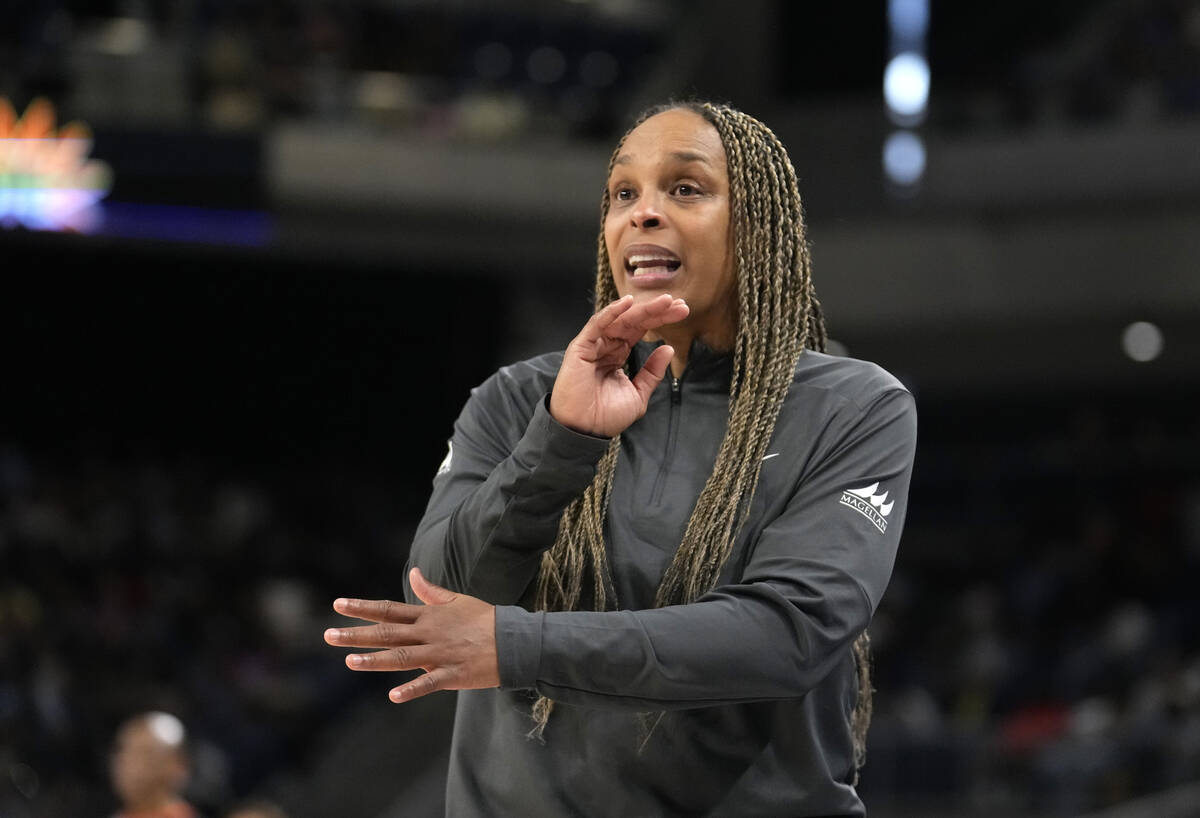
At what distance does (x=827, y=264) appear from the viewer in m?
13.5

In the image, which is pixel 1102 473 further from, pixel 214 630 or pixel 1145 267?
pixel 214 630

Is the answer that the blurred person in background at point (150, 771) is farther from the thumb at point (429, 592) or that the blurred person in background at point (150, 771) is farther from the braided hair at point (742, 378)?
the thumb at point (429, 592)

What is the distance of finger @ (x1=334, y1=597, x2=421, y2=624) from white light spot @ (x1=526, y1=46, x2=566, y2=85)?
14.6 meters

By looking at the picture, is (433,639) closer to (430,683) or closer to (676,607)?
(430,683)

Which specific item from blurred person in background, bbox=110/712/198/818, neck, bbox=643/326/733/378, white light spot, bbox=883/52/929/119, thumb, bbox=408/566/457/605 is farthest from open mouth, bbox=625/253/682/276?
white light spot, bbox=883/52/929/119

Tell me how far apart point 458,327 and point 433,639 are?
14381 mm

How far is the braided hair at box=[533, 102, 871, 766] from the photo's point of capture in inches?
75.9

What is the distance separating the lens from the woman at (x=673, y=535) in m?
1.71

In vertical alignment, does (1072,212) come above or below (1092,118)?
below

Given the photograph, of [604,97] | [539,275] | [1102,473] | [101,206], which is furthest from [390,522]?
[1102,473]

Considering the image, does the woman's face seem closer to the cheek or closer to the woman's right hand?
the cheek

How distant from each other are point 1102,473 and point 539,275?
18.3ft

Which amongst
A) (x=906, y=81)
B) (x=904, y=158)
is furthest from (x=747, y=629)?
(x=906, y=81)

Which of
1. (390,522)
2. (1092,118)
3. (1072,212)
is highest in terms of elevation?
(1092,118)
